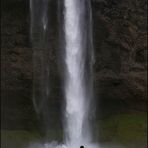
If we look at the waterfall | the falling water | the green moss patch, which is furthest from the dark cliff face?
the green moss patch

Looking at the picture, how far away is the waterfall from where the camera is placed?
20.1 m

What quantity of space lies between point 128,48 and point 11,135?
265 inches

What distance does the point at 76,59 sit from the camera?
20281mm

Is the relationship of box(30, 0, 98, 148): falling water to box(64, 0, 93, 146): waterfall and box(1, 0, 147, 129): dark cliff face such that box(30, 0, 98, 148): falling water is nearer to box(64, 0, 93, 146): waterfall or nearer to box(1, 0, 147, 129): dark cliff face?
box(64, 0, 93, 146): waterfall

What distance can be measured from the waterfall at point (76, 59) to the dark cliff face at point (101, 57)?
1.69ft

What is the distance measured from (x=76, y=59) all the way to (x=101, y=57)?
1.33 m

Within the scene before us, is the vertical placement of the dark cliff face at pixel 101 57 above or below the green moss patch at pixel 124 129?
above

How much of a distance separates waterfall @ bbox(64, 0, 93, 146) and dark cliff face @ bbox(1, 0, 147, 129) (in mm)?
515

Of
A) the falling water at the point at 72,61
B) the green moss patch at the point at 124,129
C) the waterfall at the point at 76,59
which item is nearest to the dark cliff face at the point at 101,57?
the falling water at the point at 72,61

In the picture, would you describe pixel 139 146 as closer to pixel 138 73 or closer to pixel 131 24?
pixel 138 73

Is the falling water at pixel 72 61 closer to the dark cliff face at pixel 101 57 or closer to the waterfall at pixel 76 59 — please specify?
the waterfall at pixel 76 59

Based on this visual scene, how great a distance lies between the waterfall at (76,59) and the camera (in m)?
20.1

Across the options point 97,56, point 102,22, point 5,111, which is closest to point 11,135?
point 5,111

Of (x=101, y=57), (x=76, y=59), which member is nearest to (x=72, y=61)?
(x=76, y=59)
